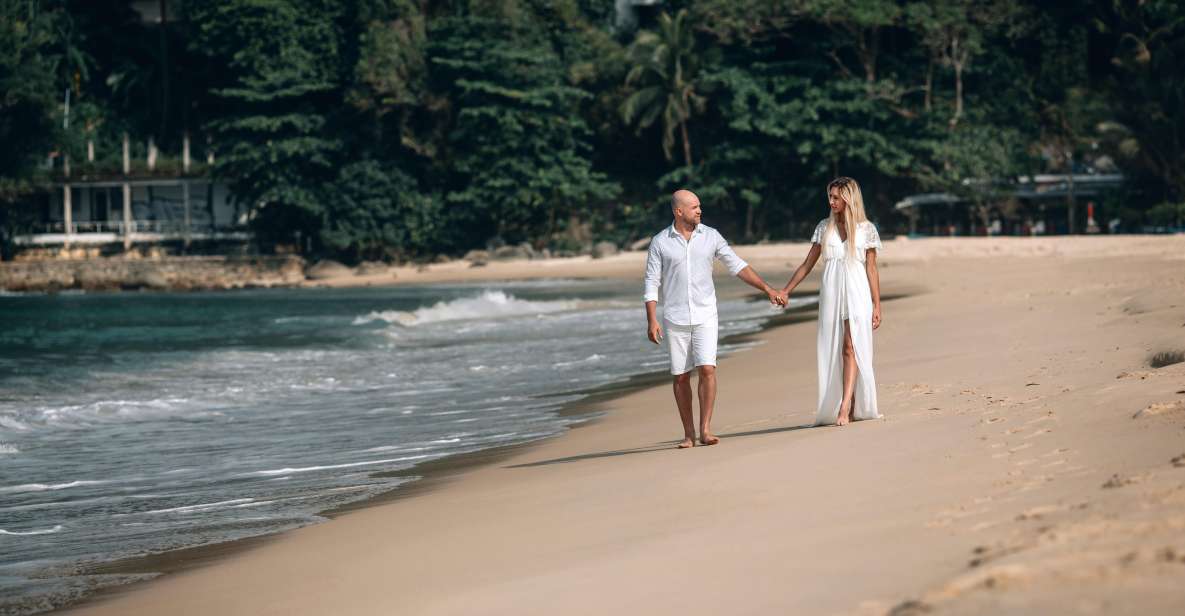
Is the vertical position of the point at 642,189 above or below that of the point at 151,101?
below

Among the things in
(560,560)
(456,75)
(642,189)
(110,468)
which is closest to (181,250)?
(456,75)

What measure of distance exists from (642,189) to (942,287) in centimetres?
2977

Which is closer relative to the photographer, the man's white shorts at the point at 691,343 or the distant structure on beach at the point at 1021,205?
the man's white shorts at the point at 691,343

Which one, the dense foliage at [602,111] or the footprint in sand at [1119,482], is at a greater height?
the dense foliage at [602,111]

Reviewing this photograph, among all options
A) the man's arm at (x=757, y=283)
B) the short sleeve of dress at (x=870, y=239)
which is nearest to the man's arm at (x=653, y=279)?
the man's arm at (x=757, y=283)

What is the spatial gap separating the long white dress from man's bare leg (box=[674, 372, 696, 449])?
28.0 inches

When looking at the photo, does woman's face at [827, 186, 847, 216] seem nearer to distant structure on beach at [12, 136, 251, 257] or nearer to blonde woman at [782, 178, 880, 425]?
blonde woman at [782, 178, 880, 425]

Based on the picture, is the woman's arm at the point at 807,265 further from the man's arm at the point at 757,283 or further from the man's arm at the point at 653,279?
the man's arm at the point at 653,279

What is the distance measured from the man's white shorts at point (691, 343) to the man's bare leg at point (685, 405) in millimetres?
69

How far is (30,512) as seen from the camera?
707 cm

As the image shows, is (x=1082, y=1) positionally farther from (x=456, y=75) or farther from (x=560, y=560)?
(x=560, y=560)

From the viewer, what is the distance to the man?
277 inches

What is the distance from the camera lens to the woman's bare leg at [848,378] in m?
6.95

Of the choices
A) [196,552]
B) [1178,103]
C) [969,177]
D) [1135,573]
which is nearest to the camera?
[1135,573]
